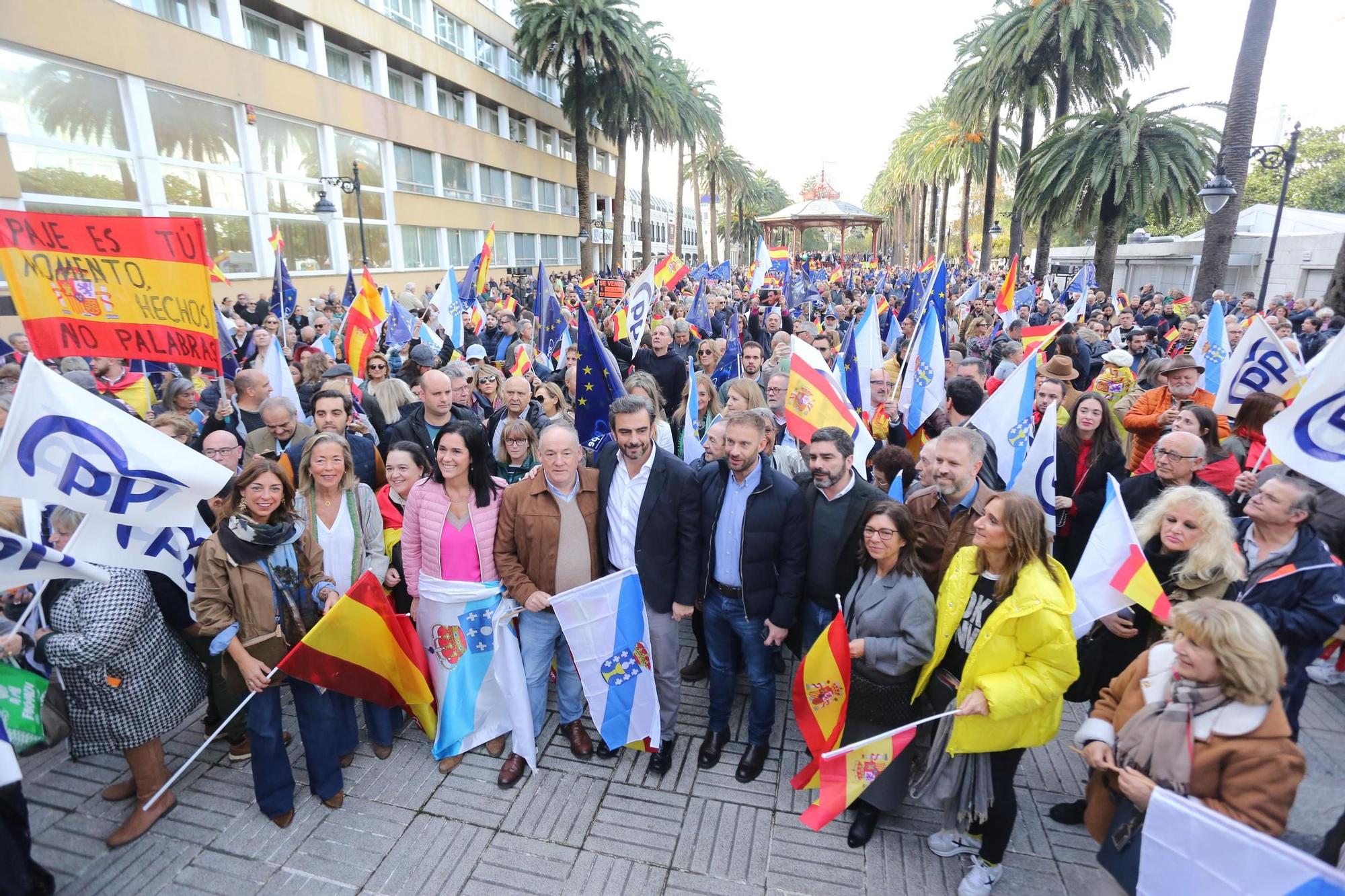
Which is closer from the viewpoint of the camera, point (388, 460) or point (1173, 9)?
point (388, 460)

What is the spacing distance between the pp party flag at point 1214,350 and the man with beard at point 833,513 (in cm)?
590

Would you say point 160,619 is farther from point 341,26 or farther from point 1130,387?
point 341,26

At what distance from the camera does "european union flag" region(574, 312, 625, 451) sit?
5090 mm

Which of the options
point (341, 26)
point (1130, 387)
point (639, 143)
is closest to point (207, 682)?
point (1130, 387)

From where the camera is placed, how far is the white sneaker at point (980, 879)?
3014mm

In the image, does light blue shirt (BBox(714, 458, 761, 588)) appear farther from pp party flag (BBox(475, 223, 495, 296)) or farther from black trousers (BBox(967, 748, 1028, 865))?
pp party flag (BBox(475, 223, 495, 296))

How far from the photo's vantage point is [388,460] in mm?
4184

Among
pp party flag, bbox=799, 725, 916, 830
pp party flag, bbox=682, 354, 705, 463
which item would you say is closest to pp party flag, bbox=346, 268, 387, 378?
pp party flag, bbox=682, 354, 705, 463

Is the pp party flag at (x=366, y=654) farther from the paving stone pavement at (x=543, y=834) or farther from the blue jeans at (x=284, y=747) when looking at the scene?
the paving stone pavement at (x=543, y=834)

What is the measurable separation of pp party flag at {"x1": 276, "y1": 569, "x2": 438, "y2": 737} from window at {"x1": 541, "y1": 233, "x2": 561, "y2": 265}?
3771 cm

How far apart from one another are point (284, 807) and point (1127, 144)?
2081 centimetres

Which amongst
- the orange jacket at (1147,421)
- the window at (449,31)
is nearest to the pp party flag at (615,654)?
the orange jacket at (1147,421)

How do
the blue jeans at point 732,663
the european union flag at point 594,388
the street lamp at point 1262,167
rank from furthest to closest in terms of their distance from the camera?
the street lamp at point 1262,167, the european union flag at point 594,388, the blue jeans at point 732,663

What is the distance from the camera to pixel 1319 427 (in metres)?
2.68
